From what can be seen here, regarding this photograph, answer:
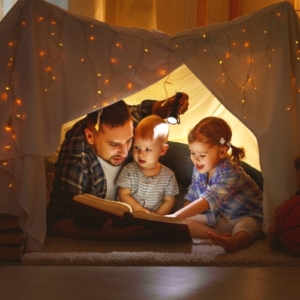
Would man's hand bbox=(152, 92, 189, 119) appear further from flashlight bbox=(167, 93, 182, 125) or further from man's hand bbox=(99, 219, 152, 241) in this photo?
man's hand bbox=(99, 219, 152, 241)

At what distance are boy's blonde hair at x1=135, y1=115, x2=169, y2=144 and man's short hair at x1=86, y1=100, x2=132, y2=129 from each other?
0.08m

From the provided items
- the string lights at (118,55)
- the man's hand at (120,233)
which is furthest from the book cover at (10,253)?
the string lights at (118,55)

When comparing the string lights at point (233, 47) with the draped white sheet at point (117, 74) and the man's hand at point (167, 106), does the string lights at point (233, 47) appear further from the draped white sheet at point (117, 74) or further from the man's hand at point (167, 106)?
the man's hand at point (167, 106)

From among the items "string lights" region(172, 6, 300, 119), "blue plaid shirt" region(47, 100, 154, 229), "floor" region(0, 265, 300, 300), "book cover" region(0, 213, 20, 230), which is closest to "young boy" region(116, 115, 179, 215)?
"blue plaid shirt" region(47, 100, 154, 229)

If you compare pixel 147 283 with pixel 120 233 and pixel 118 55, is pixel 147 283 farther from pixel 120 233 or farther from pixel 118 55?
pixel 118 55

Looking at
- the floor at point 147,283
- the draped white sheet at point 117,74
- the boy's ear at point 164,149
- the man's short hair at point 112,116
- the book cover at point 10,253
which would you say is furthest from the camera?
the boy's ear at point 164,149

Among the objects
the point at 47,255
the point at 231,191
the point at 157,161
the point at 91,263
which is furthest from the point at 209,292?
the point at 157,161

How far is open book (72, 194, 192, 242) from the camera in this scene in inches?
92.0

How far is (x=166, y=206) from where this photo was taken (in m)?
2.79

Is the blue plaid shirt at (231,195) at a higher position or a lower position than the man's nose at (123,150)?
lower

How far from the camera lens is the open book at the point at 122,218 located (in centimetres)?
234

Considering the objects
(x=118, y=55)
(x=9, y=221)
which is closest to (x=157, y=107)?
(x=118, y=55)

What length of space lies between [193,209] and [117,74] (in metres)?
0.63

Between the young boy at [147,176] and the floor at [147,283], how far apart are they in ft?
2.43
